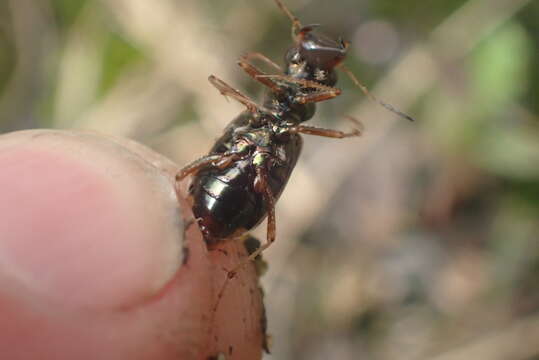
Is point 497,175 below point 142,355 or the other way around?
the other way around

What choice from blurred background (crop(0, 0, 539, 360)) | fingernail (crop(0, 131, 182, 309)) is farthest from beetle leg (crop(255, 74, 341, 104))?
blurred background (crop(0, 0, 539, 360))

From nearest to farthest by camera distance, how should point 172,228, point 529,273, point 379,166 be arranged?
point 172,228
point 529,273
point 379,166

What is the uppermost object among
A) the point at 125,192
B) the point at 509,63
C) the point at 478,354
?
the point at 509,63

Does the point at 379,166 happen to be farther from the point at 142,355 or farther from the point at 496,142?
the point at 142,355

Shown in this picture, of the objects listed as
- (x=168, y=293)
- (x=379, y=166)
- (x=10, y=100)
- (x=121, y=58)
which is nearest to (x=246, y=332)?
(x=168, y=293)

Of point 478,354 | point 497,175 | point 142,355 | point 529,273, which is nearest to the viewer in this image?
point 142,355

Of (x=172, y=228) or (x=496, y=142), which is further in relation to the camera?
(x=496, y=142)

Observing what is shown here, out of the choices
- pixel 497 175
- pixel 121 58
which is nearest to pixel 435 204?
pixel 497 175

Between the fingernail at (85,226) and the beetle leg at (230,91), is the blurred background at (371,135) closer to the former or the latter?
the beetle leg at (230,91)
